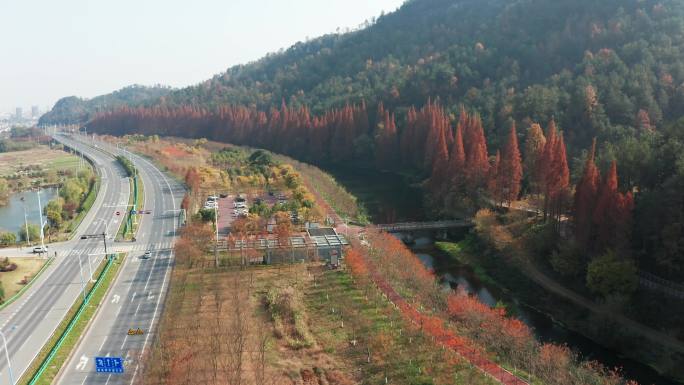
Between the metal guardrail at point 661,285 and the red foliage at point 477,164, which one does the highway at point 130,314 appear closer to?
the red foliage at point 477,164

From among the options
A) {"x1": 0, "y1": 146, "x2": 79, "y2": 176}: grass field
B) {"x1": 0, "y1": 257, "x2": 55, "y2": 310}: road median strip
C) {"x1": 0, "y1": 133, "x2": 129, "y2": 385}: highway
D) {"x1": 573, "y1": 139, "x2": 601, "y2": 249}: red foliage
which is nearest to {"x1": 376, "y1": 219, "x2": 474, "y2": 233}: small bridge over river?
{"x1": 573, "y1": 139, "x2": 601, "y2": 249}: red foliage

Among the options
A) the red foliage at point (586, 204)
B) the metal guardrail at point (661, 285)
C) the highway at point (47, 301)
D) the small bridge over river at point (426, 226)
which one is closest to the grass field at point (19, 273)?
the highway at point (47, 301)

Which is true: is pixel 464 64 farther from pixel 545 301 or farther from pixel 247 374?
pixel 247 374

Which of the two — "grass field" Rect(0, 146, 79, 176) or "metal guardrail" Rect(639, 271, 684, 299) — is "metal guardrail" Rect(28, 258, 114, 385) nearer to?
"metal guardrail" Rect(639, 271, 684, 299)

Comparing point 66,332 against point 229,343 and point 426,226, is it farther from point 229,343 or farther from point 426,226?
point 426,226

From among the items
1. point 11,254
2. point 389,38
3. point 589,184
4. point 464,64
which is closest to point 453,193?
point 589,184

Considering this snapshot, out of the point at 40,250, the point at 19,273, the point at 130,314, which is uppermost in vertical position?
the point at 40,250

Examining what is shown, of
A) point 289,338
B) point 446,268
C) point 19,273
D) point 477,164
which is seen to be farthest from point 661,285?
point 19,273
